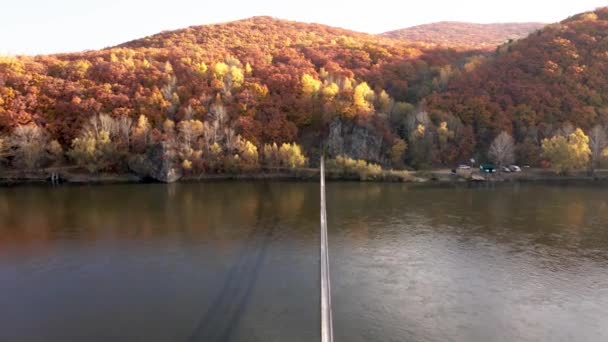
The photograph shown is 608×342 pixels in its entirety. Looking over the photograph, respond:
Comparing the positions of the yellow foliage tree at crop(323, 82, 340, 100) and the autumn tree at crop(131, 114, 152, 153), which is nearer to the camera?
the autumn tree at crop(131, 114, 152, 153)

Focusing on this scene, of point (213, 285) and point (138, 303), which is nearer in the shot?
point (138, 303)

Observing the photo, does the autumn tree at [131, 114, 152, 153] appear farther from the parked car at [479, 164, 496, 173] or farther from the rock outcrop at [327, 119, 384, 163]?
the parked car at [479, 164, 496, 173]

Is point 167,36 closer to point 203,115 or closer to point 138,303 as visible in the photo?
point 203,115

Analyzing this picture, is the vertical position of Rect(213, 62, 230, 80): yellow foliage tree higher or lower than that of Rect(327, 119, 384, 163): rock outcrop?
higher

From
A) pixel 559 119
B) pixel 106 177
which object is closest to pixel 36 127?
pixel 106 177

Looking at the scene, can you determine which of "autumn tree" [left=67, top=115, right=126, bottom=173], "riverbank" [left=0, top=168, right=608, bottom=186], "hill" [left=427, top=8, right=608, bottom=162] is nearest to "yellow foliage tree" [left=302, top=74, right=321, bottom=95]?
"riverbank" [left=0, top=168, right=608, bottom=186]

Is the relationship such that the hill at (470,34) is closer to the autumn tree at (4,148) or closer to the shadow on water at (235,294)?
the autumn tree at (4,148)
